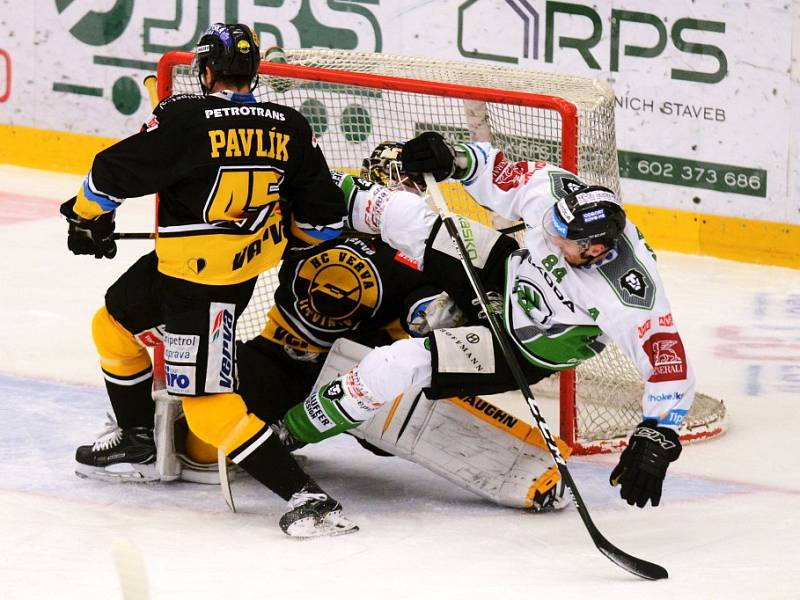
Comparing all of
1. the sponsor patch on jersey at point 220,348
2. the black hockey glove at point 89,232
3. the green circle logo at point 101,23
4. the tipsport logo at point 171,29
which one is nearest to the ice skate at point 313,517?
the sponsor patch on jersey at point 220,348

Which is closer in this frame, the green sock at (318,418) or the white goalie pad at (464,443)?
the green sock at (318,418)

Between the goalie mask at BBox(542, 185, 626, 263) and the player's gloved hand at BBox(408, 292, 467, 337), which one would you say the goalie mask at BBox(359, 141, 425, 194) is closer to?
the player's gloved hand at BBox(408, 292, 467, 337)

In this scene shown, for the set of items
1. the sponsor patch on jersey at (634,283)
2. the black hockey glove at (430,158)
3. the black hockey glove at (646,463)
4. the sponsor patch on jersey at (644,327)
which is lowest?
the black hockey glove at (646,463)

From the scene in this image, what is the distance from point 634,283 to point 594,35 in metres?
3.28

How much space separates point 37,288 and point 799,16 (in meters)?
3.20

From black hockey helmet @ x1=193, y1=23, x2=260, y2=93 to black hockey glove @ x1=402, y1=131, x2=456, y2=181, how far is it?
0.48 m

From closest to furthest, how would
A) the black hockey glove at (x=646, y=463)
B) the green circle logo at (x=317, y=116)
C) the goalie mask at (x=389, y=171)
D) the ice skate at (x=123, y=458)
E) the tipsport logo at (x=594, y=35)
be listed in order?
the black hockey glove at (x=646, y=463)
the ice skate at (x=123, y=458)
the goalie mask at (x=389, y=171)
the green circle logo at (x=317, y=116)
the tipsport logo at (x=594, y=35)

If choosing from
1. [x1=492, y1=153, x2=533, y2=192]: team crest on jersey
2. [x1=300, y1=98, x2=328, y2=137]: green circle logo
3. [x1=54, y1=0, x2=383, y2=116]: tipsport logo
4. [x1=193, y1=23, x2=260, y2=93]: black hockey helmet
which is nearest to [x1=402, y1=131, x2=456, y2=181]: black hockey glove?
[x1=492, y1=153, x2=533, y2=192]: team crest on jersey

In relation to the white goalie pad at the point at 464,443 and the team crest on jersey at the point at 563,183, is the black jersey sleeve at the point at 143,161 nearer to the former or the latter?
the white goalie pad at the point at 464,443

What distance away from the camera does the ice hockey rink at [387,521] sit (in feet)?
11.4

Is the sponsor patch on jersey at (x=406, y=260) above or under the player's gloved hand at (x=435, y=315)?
above

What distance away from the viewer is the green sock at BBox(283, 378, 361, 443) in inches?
155

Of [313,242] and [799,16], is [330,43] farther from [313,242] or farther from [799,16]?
[313,242]

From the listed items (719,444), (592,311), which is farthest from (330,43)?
(592,311)
